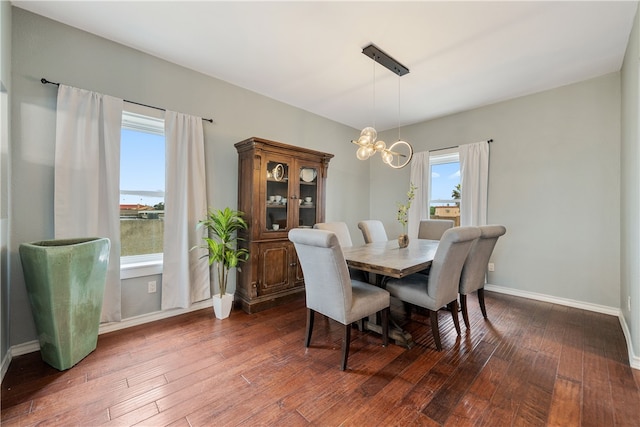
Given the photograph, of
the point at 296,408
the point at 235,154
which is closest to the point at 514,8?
the point at 235,154

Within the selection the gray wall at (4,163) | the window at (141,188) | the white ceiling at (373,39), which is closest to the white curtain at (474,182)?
the white ceiling at (373,39)

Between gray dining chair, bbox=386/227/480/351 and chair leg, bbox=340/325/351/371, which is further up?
gray dining chair, bbox=386/227/480/351

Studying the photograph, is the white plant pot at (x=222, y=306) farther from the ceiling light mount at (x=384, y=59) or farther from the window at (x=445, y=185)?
the window at (x=445, y=185)

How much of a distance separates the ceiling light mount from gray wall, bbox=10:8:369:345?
1576 millimetres

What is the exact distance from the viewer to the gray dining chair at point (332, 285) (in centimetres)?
175

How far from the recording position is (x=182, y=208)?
8.80ft

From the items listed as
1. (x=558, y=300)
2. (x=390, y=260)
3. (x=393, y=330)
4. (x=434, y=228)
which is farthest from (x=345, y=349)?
(x=558, y=300)

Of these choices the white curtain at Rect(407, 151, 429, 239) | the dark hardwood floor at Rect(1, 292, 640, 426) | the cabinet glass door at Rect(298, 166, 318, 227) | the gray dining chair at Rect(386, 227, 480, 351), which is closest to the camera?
the dark hardwood floor at Rect(1, 292, 640, 426)

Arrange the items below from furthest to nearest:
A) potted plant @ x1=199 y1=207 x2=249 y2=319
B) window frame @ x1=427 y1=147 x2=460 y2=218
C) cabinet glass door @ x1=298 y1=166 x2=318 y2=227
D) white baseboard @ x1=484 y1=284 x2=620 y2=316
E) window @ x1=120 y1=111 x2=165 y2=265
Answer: window frame @ x1=427 y1=147 x2=460 y2=218, cabinet glass door @ x1=298 y1=166 x2=318 y2=227, white baseboard @ x1=484 y1=284 x2=620 y2=316, potted plant @ x1=199 y1=207 x2=249 y2=319, window @ x1=120 y1=111 x2=165 y2=265

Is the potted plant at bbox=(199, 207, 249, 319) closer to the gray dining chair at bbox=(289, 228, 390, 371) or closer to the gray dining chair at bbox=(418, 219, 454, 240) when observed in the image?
the gray dining chair at bbox=(289, 228, 390, 371)

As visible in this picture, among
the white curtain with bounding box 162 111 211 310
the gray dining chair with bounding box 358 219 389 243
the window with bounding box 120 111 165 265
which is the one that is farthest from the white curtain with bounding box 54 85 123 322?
the gray dining chair with bounding box 358 219 389 243

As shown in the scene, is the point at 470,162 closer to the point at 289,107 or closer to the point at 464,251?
the point at 464,251

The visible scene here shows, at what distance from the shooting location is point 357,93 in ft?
11.2

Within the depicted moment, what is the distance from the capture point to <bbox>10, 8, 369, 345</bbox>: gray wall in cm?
197
